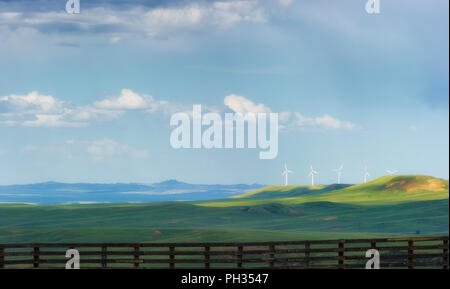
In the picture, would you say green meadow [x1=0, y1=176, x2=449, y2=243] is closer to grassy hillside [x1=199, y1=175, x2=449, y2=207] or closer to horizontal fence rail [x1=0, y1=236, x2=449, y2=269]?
grassy hillside [x1=199, y1=175, x2=449, y2=207]

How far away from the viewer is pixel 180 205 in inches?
4870

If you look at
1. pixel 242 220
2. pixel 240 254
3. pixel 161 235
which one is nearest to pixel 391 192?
pixel 242 220

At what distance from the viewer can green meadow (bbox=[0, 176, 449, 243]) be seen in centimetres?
7612

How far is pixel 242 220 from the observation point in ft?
352

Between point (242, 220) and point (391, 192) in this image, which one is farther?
point (391, 192)

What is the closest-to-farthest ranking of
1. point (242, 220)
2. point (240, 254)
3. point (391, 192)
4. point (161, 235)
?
point (240, 254) < point (161, 235) < point (242, 220) < point (391, 192)

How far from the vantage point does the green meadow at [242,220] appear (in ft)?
250

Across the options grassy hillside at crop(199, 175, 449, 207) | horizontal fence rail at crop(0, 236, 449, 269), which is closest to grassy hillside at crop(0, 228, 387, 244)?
horizontal fence rail at crop(0, 236, 449, 269)

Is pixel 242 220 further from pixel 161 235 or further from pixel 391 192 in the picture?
pixel 391 192

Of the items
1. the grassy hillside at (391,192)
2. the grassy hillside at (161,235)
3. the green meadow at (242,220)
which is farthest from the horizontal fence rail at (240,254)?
the grassy hillside at (391,192)

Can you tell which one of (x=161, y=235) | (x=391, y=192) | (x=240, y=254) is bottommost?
(x=161, y=235)
